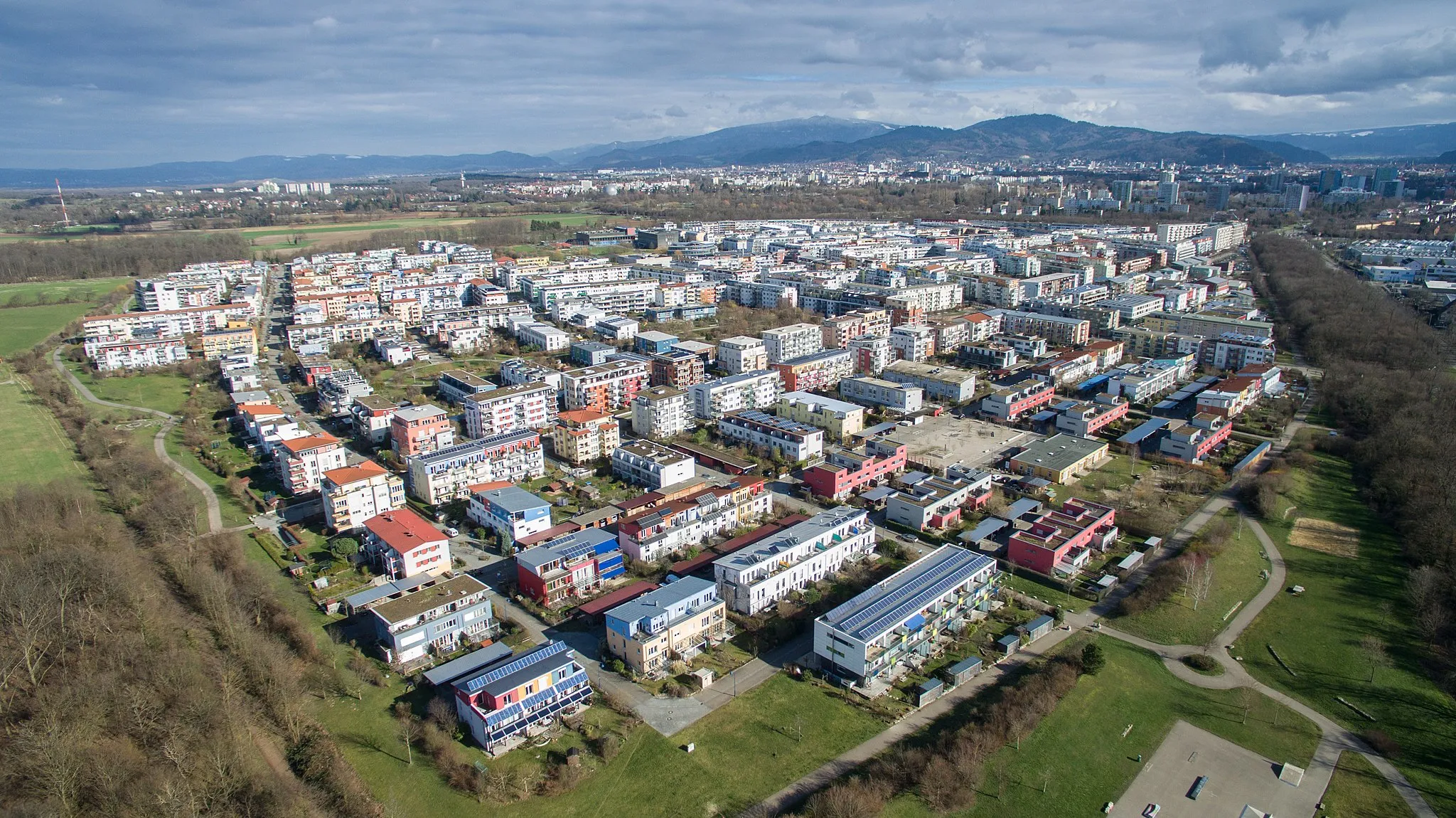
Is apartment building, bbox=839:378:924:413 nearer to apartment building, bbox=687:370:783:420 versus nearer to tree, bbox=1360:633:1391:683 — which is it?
apartment building, bbox=687:370:783:420

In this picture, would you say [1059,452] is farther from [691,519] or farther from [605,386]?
[605,386]

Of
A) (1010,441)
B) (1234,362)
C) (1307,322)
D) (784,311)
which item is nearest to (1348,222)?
(1307,322)

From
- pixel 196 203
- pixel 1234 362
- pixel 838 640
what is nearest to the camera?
pixel 838 640

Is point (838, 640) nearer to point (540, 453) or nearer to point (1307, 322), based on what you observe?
point (540, 453)

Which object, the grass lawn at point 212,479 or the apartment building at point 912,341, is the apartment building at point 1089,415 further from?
the grass lawn at point 212,479

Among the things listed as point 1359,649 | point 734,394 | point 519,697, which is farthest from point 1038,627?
point 734,394

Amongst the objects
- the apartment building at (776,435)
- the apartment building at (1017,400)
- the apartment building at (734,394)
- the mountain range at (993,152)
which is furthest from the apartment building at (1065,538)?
the mountain range at (993,152)

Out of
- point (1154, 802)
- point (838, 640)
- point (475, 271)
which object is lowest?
point (1154, 802)

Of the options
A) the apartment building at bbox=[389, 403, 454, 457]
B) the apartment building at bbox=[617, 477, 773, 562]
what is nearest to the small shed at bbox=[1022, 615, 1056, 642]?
the apartment building at bbox=[617, 477, 773, 562]
